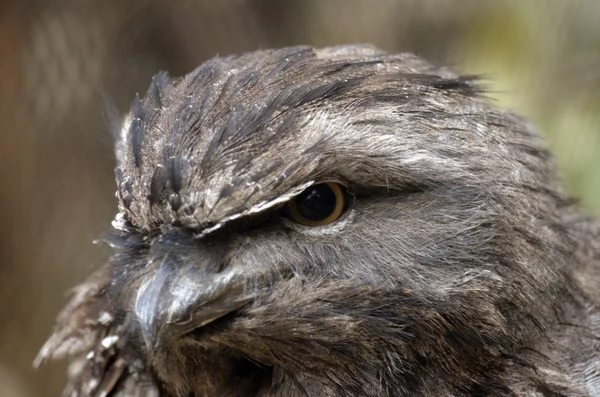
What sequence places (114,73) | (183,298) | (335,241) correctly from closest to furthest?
1. (183,298)
2. (335,241)
3. (114,73)

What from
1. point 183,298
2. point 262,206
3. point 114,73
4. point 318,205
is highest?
point 114,73

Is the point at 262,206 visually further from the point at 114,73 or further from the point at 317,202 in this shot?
the point at 114,73

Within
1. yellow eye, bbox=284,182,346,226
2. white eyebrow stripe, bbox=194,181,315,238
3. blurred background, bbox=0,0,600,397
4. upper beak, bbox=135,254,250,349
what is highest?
blurred background, bbox=0,0,600,397

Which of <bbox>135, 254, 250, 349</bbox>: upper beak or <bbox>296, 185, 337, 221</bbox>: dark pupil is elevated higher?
<bbox>296, 185, 337, 221</bbox>: dark pupil

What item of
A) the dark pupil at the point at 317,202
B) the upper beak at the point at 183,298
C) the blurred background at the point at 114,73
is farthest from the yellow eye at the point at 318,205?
the blurred background at the point at 114,73

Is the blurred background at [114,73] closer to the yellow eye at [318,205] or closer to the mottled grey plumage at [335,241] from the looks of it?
the mottled grey plumage at [335,241]

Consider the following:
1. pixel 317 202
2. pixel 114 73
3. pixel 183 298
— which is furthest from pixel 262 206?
pixel 114 73

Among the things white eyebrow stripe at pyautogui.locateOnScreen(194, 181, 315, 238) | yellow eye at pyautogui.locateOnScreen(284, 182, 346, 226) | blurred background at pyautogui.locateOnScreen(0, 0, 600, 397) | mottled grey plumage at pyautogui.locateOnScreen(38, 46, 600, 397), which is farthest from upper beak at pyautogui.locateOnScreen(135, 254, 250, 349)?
blurred background at pyautogui.locateOnScreen(0, 0, 600, 397)

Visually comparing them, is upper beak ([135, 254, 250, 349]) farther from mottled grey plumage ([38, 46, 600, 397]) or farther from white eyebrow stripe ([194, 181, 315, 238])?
white eyebrow stripe ([194, 181, 315, 238])
